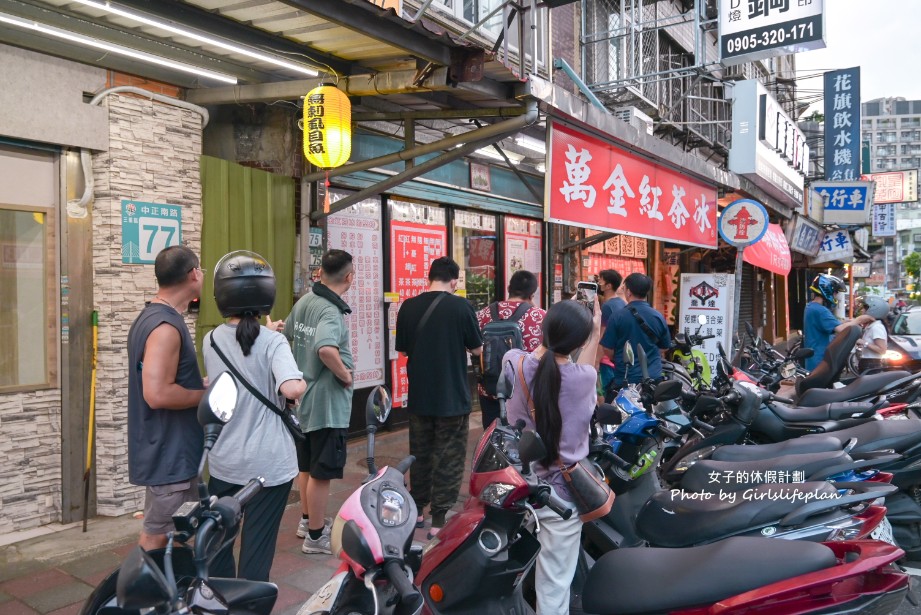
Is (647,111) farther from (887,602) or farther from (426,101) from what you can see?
(887,602)

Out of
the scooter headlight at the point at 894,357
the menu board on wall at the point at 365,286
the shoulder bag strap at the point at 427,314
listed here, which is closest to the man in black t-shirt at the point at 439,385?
the shoulder bag strap at the point at 427,314

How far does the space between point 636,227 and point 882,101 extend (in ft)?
519

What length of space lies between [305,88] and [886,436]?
514 cm

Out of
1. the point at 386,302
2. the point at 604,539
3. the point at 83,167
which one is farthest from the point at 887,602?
the point at 386,302

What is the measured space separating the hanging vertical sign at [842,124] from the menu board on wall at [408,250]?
52.6 feet

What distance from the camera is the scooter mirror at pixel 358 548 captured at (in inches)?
79.0

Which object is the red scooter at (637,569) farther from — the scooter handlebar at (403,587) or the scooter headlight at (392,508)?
the scooter handlebar at (403,587)

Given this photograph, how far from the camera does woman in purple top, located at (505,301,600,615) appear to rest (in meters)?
3.24

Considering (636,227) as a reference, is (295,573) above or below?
below

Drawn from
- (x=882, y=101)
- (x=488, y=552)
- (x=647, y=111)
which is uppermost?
(x=882, y=101)

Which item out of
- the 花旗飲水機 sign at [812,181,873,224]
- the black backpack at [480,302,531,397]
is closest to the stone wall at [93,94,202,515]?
the black backpack at [480,302,531,397]

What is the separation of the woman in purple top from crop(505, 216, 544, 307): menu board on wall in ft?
22.5

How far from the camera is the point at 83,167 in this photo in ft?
17.0

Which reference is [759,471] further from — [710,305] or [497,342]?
[710,305]
